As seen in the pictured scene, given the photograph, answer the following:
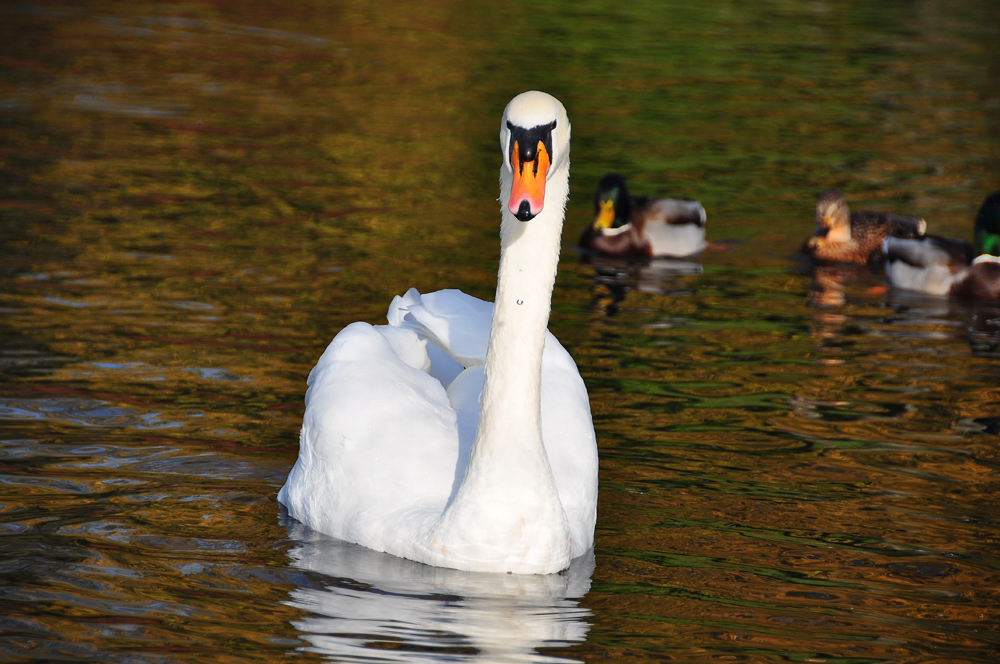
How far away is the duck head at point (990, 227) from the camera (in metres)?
13.0

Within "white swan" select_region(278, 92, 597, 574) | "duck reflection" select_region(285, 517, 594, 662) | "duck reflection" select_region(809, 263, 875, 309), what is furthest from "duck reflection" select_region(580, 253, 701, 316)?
"duck reflection" select_region(285, 517, 594, 662)

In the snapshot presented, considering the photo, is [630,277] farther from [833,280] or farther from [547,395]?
[547,395]

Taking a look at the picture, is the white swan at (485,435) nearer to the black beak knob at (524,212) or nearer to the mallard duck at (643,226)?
the black beak knob at (524,212)

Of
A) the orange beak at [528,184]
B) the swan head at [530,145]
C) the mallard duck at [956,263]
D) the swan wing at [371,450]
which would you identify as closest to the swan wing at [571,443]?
the swan wing at [371,450]

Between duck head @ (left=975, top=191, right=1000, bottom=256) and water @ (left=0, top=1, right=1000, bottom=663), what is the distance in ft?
2.52

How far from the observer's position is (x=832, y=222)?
45.2 ft

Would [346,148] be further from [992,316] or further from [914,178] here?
[992,316]

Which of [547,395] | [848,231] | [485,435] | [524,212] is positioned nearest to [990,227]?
[848,231]

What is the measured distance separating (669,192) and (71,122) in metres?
7.32

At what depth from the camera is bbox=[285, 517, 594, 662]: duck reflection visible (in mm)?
5328

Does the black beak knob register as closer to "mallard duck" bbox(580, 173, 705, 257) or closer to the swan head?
the swan head

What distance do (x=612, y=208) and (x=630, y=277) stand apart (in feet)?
3.88

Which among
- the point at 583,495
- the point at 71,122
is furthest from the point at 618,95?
the point at 583,495

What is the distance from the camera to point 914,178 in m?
17.3
